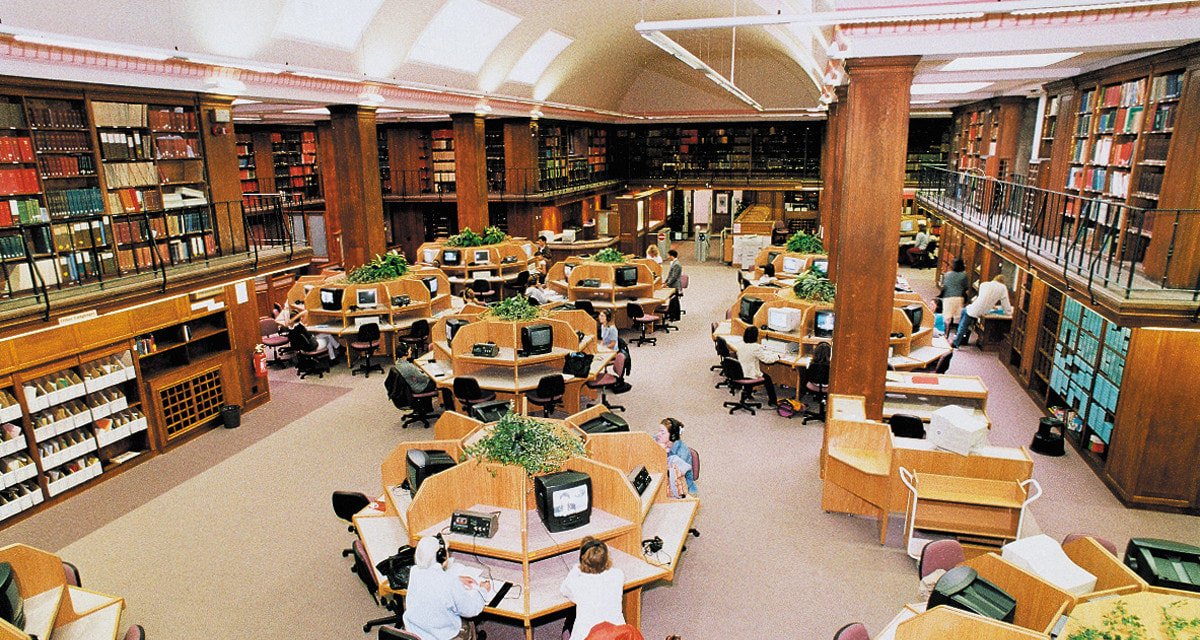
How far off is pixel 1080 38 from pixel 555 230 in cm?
1469

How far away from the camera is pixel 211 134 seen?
9383 millimetres

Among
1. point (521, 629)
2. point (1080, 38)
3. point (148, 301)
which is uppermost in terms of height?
point (1080, 38)

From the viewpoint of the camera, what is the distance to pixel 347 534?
6.38m

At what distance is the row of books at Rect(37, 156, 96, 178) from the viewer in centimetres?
757

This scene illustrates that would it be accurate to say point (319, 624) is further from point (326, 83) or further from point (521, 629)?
point (326, 83)

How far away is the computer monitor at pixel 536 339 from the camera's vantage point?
865cm

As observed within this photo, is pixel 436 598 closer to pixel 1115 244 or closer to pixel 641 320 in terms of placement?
pixel 641 320

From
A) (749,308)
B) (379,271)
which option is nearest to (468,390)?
(379,271)

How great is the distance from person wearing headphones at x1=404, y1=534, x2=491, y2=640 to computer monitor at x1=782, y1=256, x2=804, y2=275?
34.7ft

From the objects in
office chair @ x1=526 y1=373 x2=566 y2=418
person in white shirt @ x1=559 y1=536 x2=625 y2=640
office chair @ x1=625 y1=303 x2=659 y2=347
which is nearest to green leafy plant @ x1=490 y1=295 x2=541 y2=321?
office chair @ x1=526 y1=373 x2=566 y2=418

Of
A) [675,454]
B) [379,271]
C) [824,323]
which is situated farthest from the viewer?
[379,271]

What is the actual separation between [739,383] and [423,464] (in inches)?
189

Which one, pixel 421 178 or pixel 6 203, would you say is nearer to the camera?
pixel 6 203

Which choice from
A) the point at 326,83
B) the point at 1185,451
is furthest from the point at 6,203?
the point at 1185,451
